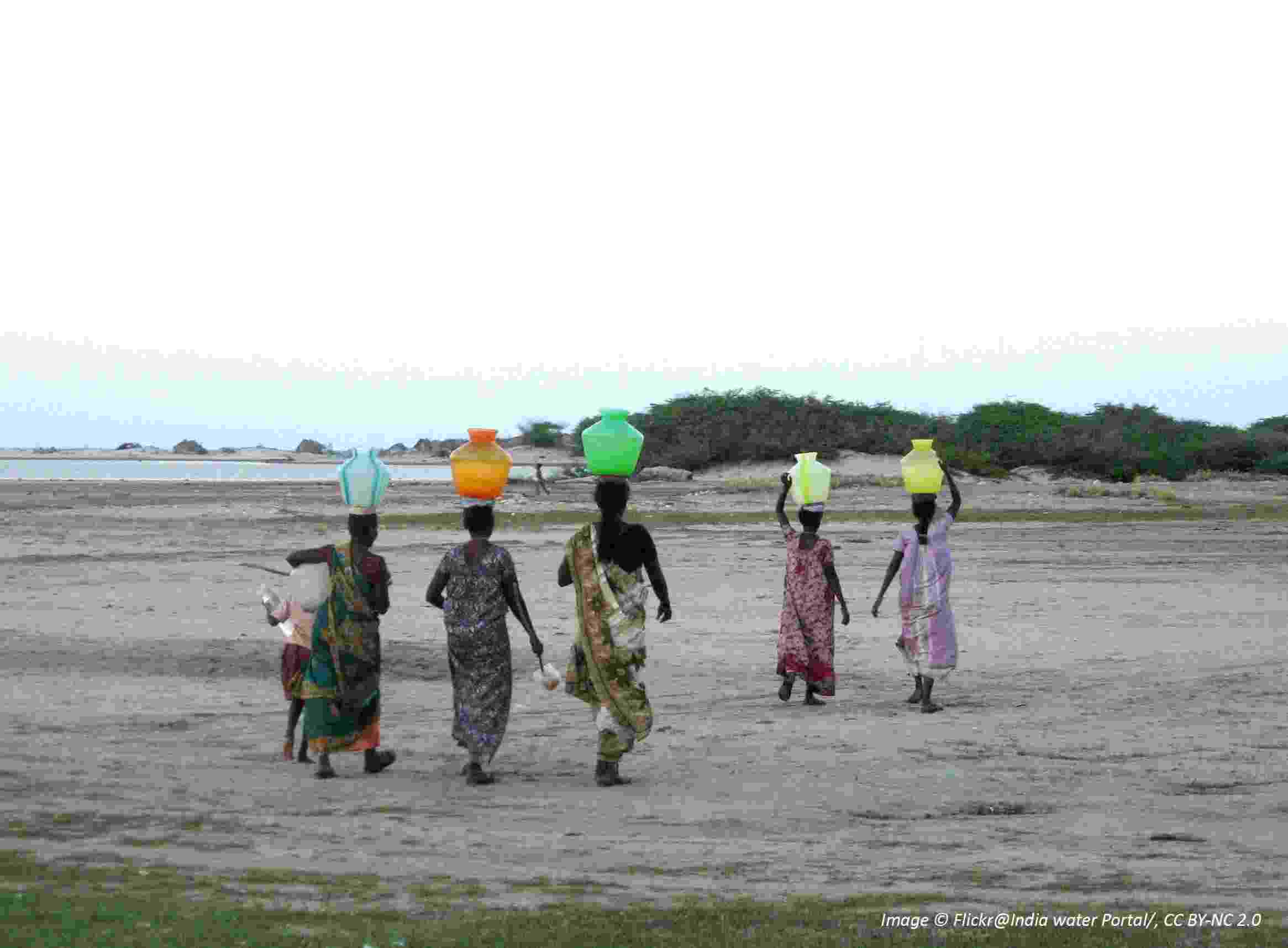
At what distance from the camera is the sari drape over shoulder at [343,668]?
8648 millimetres

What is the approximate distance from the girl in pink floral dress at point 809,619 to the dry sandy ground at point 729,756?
315mm

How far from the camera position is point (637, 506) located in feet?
130

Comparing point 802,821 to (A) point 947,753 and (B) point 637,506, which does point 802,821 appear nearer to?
(A) point 947,753

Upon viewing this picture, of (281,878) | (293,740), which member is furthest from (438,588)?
(281,878)

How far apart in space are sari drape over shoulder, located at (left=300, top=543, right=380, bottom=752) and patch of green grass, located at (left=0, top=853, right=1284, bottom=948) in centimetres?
266

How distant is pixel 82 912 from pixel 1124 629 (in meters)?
12.7

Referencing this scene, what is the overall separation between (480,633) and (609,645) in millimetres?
752

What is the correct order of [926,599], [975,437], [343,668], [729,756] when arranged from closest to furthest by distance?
[343,668] < [729,756] < [926,599] < [975,437]

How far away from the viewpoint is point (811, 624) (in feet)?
37.2

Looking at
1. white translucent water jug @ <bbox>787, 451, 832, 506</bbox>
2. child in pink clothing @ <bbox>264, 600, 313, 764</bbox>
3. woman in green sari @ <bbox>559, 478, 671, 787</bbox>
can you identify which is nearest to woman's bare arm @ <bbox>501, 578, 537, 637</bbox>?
woman in green sari @ <bbox>559, 478, 671, 787</bbox>

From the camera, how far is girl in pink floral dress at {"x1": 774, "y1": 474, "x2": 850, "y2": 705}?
11352mm

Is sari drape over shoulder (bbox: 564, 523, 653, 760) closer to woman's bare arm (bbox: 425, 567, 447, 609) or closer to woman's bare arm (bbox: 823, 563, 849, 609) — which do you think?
woman's bare arm (bbox: 425, 567, 447, 609)

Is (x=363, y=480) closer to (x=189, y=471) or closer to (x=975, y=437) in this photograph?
(x=975, y=437)

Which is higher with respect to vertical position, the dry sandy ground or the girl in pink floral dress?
the girl in pink floral dress
